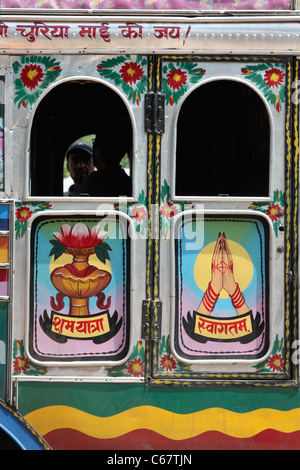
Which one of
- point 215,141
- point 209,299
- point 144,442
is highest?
point 215,141

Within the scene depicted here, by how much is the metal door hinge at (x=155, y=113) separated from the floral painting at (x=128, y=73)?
52 millimetres

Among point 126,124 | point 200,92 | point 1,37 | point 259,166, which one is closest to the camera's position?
point 1,37

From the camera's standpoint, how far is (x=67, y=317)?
99.2 inches

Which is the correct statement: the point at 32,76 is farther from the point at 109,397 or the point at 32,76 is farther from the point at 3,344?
the point at 109,397

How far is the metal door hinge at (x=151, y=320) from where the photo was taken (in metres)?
2.50

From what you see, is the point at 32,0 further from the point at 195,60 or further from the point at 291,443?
the point at 291,443

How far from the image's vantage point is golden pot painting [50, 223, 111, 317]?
2.52 metres

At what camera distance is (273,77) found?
255cm

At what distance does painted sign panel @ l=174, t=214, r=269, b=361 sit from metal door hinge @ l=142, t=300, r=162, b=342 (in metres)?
0.10

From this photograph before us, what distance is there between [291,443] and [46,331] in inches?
53.3

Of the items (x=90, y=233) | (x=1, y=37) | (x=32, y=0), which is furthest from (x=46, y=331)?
(x=32, y=0)

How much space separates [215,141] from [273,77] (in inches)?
53.0

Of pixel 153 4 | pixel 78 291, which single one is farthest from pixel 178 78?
pixel 78 291

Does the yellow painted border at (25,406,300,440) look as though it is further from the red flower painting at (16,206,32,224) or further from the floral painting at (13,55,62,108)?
the floral painting at (13,55,62,108)
